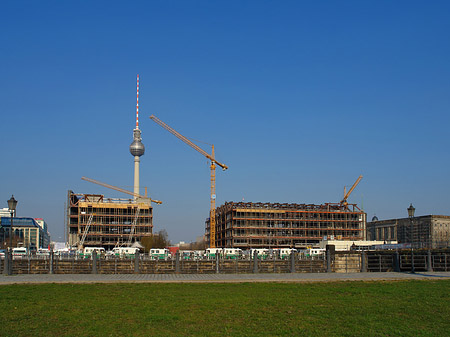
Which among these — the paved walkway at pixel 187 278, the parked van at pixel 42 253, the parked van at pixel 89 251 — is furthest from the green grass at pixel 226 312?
the parked van at pixel 89 251

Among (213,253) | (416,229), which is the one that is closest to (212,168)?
(416,229)

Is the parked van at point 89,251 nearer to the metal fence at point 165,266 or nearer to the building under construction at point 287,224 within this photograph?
the metal fence at point 165,266

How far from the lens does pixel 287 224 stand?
148 meters

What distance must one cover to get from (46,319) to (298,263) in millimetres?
28338

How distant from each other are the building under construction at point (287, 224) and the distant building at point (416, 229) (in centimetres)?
2119

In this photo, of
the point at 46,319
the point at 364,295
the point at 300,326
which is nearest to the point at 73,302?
the point at 46,319

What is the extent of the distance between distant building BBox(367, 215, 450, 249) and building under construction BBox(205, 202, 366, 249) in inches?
834

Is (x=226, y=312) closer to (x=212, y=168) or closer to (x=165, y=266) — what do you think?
(x=165, y=266)

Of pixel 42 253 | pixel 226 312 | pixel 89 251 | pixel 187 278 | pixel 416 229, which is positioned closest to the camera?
pixel 226 312

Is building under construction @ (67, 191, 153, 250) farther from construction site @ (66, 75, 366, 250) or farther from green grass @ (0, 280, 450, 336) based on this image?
green grass @ (0, 280, 450, 336)

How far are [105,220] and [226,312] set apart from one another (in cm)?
13678

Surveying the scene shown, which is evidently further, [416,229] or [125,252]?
[416,229]

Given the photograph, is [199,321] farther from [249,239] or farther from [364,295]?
[249,239]

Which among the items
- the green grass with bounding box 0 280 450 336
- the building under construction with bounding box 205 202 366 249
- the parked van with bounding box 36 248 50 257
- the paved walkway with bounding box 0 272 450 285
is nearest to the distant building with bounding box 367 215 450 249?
the building under construction with bounding box 205 202 366 249
